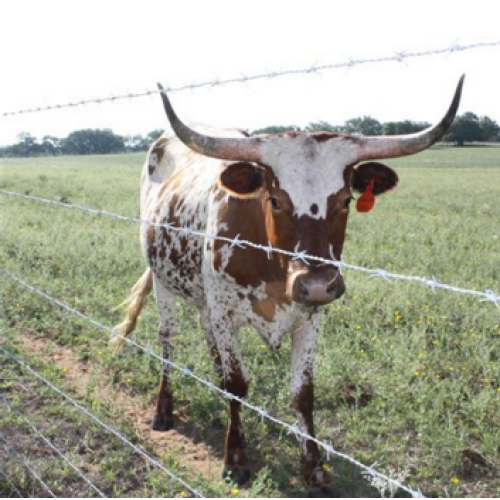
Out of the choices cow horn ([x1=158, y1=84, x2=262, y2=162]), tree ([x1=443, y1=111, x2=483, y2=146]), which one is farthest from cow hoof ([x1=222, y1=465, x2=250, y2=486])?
tree ([x1=443, y1=111, x2=483, y2=146])

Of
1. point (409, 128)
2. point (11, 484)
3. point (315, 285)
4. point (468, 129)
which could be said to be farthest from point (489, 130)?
point (11, 484)

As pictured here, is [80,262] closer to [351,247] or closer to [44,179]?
[351,247]

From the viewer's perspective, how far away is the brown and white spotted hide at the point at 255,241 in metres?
2.93

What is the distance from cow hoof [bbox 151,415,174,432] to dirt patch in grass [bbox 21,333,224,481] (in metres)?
0.04

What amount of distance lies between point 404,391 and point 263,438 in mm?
1046

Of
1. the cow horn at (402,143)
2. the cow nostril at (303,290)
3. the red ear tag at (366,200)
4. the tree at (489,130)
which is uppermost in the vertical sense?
the tree at (489,130)

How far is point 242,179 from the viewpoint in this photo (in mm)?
3262

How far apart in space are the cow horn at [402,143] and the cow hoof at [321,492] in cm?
189

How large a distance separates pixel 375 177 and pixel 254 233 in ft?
2.43

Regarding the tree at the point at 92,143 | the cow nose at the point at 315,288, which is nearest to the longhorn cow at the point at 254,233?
the cow nose at the point at 315,288

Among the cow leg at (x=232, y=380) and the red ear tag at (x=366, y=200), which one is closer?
the red ear tag at (x=366, y=200)

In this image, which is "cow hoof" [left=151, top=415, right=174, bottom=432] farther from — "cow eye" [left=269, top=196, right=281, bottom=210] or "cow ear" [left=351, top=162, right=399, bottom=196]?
"cow ear" [left=351, top=162, right=399, bottom=196]

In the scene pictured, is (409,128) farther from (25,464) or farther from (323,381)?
(25,464)

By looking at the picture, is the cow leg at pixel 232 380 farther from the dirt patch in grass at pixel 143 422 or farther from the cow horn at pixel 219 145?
the cow horn at pixel 219 145
